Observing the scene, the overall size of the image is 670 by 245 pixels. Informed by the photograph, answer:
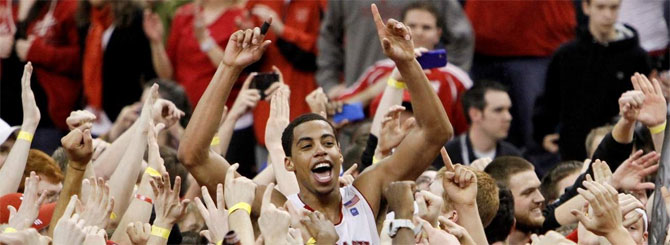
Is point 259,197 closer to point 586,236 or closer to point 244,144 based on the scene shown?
point 586,236

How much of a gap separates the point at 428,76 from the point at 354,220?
454 centimetres

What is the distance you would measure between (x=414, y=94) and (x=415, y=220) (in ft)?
3.32

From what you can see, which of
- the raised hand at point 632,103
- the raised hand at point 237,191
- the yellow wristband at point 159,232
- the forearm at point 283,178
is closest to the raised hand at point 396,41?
the raised hand at point 237,191

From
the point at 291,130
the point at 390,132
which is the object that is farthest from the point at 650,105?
the point at 291,130

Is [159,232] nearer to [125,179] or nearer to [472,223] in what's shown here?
[125,179]

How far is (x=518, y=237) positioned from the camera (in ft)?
32.1

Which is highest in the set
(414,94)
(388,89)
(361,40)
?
(414,94)

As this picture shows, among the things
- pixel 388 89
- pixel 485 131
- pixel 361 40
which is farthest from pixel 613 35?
pixel 388 89

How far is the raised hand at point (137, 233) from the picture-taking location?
7.91 metres

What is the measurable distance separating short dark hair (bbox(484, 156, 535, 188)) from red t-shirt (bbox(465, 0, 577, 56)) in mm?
3601

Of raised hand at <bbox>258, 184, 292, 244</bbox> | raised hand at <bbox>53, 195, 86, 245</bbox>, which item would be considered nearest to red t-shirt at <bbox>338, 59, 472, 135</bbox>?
raised hand at <bbox>53, 195, 86, 245</bbox>

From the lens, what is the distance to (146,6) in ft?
46.6

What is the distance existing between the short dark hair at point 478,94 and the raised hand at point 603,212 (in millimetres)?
4971

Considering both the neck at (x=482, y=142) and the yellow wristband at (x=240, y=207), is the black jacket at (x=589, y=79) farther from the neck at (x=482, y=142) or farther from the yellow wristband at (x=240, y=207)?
the yellow wristband at (x=240, y=207)
